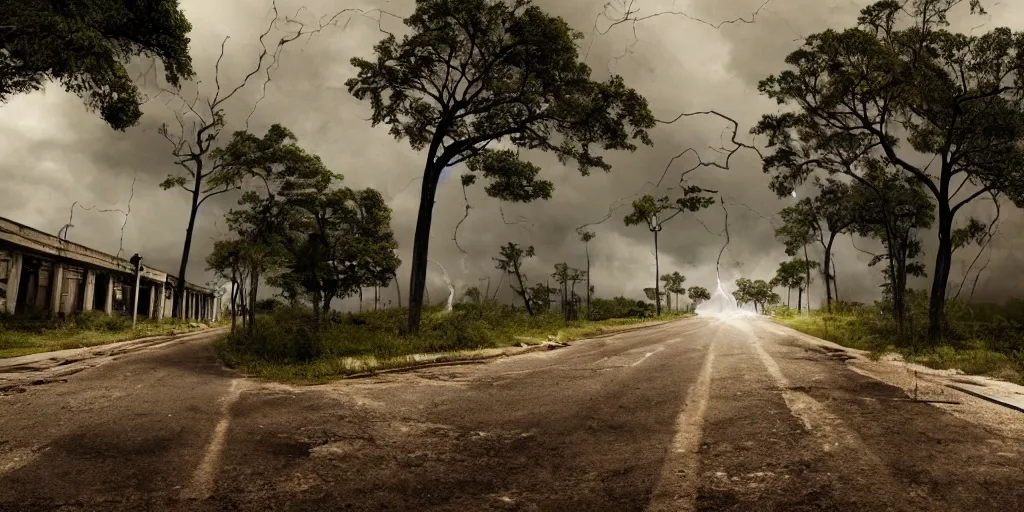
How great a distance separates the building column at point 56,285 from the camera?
77.5 ft

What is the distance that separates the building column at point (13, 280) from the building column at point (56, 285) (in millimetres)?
2617

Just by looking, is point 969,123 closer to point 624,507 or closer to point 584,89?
point 584,89

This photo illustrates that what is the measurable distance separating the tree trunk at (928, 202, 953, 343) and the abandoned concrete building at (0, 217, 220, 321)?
34.0m

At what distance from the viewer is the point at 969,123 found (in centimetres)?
1673

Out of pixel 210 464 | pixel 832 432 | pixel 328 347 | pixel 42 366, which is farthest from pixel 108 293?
pixel 832 432

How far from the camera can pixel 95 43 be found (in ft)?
30.1

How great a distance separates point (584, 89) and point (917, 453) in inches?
534

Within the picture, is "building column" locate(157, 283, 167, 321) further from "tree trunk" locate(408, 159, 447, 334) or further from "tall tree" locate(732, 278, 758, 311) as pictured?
"tall tree" locate(732, 278, 758, 311)

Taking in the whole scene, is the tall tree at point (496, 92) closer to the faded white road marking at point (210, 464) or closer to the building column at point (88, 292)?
the faded white road marking at point (210, 464)

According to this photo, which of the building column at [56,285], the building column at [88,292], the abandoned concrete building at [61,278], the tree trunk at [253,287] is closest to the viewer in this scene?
the tree trunk at [253,287]

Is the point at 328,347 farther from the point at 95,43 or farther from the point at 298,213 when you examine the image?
the point at 298,213

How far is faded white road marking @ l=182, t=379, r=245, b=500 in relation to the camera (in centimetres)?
305

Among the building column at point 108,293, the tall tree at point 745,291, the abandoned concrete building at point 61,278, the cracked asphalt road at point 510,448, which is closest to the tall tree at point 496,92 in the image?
the cracked asphalt road at point 510,448

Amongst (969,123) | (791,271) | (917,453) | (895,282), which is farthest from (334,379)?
(791,271)
